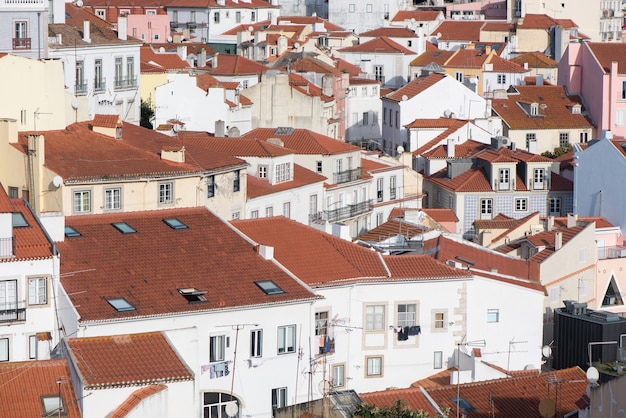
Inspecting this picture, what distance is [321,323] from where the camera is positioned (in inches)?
1654

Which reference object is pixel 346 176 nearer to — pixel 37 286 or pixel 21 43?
pixel 21 43

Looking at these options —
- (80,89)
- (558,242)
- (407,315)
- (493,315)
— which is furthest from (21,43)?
(493,315)

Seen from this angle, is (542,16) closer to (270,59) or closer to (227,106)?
(270,59)

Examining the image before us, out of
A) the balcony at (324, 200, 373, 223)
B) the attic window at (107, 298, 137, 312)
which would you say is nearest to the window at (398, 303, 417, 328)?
the attic window at (107, 298, 137, 312)

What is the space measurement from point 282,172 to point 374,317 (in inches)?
588

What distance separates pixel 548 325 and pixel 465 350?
317 inches

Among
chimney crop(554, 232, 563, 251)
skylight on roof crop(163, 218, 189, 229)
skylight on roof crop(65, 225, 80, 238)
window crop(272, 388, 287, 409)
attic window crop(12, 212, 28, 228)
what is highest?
attic window crop(12, 212, 28, 228)

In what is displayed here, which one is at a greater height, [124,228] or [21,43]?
[21,43]

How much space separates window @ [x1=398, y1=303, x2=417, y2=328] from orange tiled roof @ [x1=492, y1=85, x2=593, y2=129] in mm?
45117

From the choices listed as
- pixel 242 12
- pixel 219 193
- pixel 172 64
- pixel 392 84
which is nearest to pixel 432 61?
pixel 392 84

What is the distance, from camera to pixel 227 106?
7019 cm

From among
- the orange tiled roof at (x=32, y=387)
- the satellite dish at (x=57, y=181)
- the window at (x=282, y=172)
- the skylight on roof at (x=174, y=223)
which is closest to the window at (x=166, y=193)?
the satellite dish at (x=57, y=181)

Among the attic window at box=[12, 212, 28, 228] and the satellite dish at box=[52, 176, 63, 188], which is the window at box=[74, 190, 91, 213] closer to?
the satellite dish at box=[52, 176, 63, 188]

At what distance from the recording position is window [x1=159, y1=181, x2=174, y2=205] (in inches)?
1944
